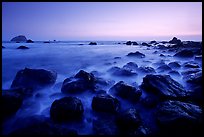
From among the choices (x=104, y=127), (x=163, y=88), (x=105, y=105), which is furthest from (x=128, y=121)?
(x=163, y=88)

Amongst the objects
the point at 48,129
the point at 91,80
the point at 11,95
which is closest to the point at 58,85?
the point at 91,80

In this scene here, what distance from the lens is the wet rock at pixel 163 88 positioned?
475cm

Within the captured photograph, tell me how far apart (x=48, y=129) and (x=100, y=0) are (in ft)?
7.92

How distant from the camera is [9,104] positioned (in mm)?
3908

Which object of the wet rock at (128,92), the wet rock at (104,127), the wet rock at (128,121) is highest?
the wet rock at (128,92)

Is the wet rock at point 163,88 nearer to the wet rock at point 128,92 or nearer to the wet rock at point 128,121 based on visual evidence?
the wet rock at point 128,92

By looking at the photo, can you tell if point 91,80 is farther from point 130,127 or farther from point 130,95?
point 130,127

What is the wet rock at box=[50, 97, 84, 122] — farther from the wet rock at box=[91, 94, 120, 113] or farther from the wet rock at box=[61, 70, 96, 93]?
the wet rock at box=[61, 70, 96, 93]

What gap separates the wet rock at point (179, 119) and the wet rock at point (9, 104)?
3329 millimetres

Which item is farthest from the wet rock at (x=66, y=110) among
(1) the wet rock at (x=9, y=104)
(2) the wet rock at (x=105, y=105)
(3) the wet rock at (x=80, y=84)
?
(3) the wet rock at (x=80, y=84)

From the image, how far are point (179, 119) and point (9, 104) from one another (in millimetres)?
3731

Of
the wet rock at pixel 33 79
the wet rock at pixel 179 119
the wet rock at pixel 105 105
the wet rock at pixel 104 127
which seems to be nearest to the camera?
the wet rock at pixel 179 119

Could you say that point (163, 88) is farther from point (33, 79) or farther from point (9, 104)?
point (33, 79)

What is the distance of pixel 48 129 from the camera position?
3154 mm
